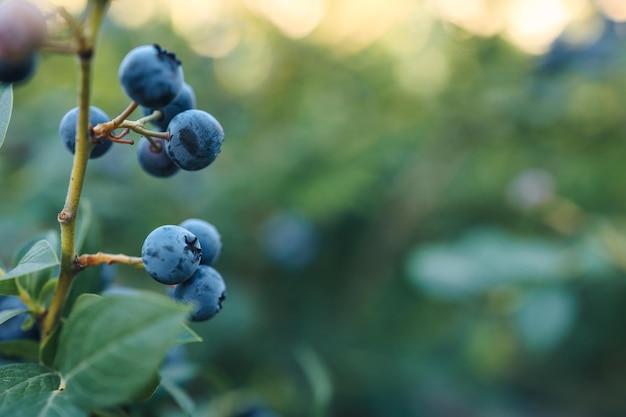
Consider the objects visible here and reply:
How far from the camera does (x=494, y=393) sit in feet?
11.7

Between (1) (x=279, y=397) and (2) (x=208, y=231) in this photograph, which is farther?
(1) (x=279, y=397)

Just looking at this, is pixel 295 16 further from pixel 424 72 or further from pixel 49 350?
pixel 49 350

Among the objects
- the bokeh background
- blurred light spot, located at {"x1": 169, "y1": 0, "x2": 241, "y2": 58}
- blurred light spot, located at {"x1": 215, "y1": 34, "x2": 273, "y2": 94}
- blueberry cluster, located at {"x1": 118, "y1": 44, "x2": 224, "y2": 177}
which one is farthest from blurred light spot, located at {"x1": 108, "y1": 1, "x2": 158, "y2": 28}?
Answer: blueberry cluster, located at {"x1": 118, "y1": 44, "x2": 224, "y2": 177}

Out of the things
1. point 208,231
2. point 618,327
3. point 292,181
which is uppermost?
point 618,327

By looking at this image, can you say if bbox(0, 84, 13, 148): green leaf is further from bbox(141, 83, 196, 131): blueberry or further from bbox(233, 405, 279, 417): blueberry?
bbox(233, 405, 279, 417): blueberry

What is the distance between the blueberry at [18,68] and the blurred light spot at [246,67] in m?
3.00

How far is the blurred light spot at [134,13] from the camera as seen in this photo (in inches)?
143

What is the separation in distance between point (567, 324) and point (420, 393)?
1.54 metres

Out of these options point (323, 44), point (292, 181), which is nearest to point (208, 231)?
point (292, 181)

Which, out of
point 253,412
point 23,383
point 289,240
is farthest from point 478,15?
point 23,383

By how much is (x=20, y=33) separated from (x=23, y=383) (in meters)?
0.39

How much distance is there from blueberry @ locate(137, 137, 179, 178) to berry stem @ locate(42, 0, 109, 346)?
8.8 inches

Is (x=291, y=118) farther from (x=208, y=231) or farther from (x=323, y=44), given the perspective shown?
(x=208, y=231)

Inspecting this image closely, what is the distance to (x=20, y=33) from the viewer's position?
0.61 m
